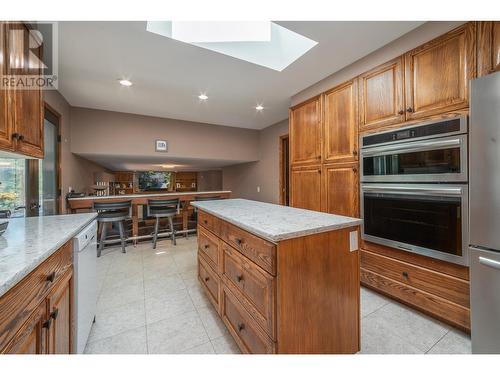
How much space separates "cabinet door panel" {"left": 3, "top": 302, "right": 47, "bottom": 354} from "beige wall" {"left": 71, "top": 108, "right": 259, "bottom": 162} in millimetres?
3711

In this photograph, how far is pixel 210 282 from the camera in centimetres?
192

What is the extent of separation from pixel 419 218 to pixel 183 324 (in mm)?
2178

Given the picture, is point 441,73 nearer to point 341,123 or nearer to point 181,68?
point 341,123

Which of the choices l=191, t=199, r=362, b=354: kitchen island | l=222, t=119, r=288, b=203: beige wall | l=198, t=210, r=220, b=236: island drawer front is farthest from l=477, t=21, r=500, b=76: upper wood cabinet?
l=222, t=119, r=288, b=203: beige wall

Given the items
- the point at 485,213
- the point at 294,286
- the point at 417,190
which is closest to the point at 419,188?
the point at 417,190

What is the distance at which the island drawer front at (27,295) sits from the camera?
68cm

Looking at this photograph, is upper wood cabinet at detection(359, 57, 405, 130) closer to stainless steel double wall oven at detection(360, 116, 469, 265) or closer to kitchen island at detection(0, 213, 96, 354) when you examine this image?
stainless steel double wall oven at detection(360, 116, 469, 265)

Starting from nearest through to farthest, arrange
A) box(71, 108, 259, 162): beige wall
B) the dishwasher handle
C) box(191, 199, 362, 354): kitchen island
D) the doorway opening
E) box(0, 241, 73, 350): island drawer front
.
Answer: box(0, 241, 73, 350): island drawer front, box(191, 199, 362, 354): kitchen island, the dishwasher handle, box(71, 108, 259, 162): beige wall, the doorway opening

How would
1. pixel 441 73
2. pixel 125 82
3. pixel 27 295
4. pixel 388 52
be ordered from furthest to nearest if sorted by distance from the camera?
1. pixel 125 82
2. pixel 388 52
3. pixel 441 73
4. pixel 27 295

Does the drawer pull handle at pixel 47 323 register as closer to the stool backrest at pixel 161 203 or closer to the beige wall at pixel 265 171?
the stool backrest at pixel 161 203

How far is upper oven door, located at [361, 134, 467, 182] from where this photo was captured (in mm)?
1562

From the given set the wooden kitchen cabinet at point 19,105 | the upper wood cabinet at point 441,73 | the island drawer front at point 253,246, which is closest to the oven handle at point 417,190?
the upper wood cabinet at point 441,73
